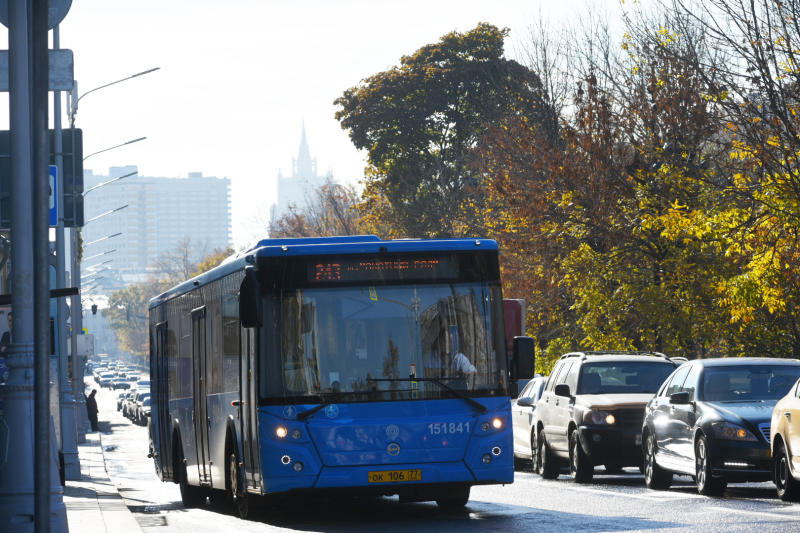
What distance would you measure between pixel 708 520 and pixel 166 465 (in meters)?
10.7

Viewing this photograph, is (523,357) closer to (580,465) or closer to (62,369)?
(580,465)

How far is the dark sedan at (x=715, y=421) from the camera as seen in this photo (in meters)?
16.2

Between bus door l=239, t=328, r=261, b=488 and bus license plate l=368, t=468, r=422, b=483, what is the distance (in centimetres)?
111

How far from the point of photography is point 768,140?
24.4 m

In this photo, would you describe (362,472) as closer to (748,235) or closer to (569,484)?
(569,484)

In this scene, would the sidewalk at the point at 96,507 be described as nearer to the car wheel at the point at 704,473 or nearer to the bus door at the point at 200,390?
the bus door at the point at 200,390

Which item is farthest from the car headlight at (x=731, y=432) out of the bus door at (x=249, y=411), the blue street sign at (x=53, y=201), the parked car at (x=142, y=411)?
the parked car at (x=142, y=411)

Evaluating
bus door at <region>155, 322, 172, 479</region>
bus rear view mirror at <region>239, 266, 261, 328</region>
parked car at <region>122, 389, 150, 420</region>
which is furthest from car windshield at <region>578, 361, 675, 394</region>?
parked car at <region>122, 389, 150, 420</region>

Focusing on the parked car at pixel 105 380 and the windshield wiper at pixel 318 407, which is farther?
the parked car at pixel 105 380

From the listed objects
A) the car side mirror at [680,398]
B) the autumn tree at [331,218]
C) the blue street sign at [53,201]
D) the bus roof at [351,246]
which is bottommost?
the car side mirror at [680,398]

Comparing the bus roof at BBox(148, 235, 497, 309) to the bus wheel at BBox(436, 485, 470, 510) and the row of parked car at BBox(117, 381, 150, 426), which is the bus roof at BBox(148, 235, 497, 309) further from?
→ the row of parked car at BBox(117, 381, 150, 426)

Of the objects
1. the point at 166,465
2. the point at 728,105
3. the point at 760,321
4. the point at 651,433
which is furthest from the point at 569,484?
the point at 760,321

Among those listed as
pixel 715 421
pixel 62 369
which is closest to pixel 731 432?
pixel 715 421

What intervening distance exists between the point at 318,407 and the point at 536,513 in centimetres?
266
